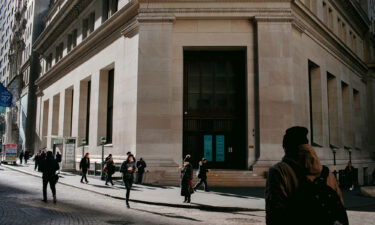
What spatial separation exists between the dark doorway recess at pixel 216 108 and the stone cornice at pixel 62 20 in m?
14.7

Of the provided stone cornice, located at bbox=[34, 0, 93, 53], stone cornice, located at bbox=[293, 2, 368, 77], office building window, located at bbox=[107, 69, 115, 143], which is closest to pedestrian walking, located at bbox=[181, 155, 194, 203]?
stone cornice, located at bbox=[293, 2, 368, 77]

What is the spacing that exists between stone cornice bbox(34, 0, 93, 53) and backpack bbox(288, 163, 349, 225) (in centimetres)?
3326

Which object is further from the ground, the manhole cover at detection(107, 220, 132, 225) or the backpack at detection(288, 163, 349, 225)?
the backpack at detection(288, 163, 349, 225)

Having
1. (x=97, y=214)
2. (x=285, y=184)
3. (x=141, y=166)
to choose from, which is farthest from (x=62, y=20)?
(x=285, y=184)

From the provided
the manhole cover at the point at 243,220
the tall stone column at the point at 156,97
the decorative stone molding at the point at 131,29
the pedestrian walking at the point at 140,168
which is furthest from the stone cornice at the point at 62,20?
the manhole cover at the point at 243,220

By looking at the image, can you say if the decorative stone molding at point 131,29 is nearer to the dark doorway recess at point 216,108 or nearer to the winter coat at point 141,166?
the dark doorway recess at point 216,108

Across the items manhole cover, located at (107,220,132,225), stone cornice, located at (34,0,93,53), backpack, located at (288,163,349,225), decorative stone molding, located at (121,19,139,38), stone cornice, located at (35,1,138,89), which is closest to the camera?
backpack, located at (288,163,349,225)

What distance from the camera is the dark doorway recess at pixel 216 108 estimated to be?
23875mm

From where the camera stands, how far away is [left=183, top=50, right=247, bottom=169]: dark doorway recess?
23.9 meters

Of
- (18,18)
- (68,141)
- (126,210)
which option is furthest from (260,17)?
(18,18)

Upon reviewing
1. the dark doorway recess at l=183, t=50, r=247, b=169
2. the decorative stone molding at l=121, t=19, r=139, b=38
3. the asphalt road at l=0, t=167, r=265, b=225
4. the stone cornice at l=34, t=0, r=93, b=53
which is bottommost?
the asphalt road at l=0, t=167, r=265, b=225

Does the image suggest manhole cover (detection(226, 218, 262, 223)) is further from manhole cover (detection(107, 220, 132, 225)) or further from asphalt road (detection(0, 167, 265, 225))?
manhole cover (detection(107, 220, 132, 225))

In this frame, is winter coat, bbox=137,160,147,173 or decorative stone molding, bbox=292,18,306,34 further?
decorative stone molding, bbox=292,18,306,34

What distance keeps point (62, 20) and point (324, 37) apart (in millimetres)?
26743
